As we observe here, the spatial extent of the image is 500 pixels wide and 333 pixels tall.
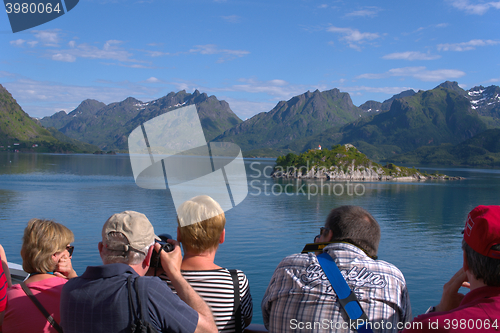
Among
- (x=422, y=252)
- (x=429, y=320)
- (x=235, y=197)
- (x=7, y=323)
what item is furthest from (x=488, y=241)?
(x=422, y=252)

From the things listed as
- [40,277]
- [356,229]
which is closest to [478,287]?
[356,229]

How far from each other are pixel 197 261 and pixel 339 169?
94.9 metres

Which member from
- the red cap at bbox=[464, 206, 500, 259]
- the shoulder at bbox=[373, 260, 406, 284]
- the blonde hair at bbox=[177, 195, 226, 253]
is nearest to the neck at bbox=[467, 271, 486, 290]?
the red cap at bbox=[464, 206, 500, 259]

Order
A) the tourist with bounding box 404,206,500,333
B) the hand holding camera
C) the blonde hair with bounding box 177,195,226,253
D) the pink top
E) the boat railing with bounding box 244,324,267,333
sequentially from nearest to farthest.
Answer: the tourist with bounding box 404,206,500,333 < the hand holding camera < the blonde hair with bounding box 177,195,226,253 < the pink top < the boat railing with bounding box 244,324,267,333

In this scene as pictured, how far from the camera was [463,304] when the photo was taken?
1.80 meters

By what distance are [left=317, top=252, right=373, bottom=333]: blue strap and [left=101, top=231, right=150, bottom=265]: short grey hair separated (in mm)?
1206

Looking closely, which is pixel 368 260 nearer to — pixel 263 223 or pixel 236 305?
pixel 236 305

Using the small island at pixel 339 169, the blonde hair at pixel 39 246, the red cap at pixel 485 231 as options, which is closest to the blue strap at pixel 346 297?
the red cap at pixel 485 231

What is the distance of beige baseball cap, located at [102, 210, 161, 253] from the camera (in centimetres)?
230

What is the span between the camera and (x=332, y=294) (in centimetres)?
231

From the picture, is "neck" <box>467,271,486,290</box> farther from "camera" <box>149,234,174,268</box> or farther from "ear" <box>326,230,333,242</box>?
"camera" <box>149,234,174,268</box>

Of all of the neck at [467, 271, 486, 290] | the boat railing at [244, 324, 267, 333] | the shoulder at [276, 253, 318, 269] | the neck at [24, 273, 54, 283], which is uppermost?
the neck at [467, 271, 486, 290]

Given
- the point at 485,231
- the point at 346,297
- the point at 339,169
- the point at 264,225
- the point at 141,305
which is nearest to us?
the point at 485,231

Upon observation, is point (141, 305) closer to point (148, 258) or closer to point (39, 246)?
point (148, 258)
